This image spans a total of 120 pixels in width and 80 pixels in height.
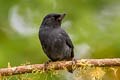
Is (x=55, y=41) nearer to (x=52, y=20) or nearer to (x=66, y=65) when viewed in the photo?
(x=52, y=20)

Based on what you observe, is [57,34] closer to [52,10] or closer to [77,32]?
[77,32]

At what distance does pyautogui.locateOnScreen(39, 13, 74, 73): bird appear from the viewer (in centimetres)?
423

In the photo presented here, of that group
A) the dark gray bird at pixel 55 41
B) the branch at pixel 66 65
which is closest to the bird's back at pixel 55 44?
the dark gray bird at pixel 55 41

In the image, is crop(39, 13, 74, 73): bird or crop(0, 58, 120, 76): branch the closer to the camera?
crop(0, 58, 120, 76): branch

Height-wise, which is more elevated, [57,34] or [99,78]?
[57,34]

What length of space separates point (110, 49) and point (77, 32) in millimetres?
512

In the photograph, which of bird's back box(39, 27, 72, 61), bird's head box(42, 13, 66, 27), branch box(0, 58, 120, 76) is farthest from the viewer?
bird's head box(42, 13, 66, 27)

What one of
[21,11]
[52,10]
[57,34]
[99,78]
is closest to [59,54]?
[57,34]

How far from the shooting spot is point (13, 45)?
458cm

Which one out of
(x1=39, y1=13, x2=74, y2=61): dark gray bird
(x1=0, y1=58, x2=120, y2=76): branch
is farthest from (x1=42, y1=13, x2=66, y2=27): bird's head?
(x1=0, y1=58, x2=120, y2=76): branch

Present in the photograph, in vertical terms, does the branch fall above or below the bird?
below

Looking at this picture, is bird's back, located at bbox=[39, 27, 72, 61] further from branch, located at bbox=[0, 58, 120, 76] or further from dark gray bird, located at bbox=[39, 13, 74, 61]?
branch, located at bbox=[0, 58, 120, 76]

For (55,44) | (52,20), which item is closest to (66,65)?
(55,44)

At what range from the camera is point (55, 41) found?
422 centimetres
